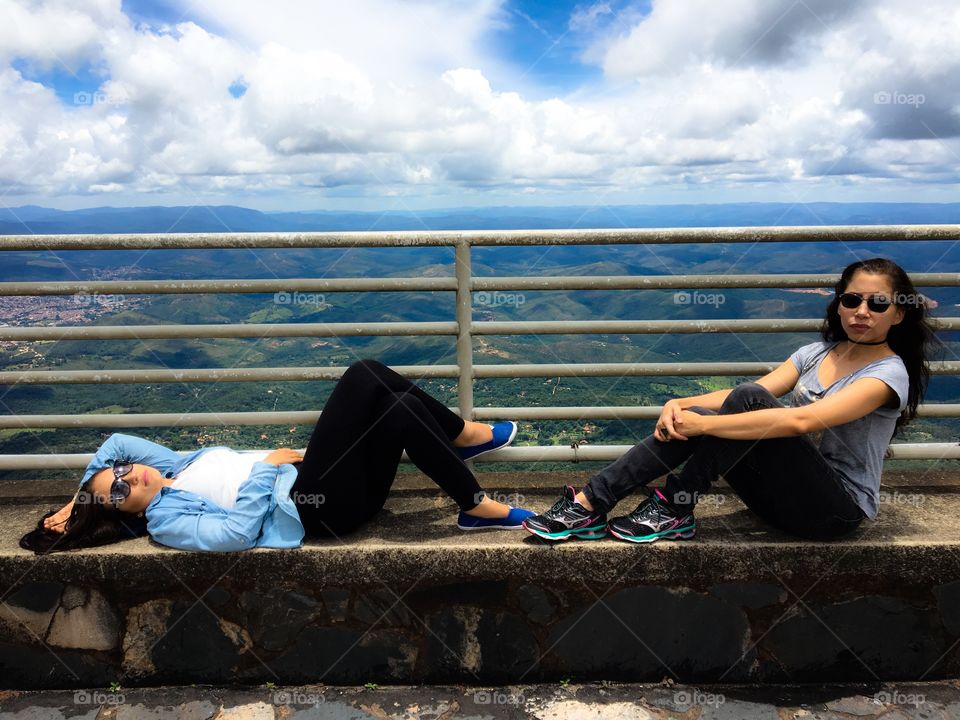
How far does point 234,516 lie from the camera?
2705mm

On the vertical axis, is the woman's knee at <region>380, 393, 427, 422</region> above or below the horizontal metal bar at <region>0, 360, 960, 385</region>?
below

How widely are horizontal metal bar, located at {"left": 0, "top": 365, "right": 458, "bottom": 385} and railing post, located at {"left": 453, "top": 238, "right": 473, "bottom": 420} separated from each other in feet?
0.20

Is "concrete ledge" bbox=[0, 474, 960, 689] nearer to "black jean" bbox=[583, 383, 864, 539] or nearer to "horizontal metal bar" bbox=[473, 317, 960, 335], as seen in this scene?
"black jean" bbox=[583, 383, 864, 539]

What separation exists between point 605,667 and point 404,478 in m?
1.33

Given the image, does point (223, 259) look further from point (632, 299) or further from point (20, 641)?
point (20, 641)

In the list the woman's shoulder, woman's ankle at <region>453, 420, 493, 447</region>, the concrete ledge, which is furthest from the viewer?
woman's ankle at <region>453, 420, 493, 447</region>

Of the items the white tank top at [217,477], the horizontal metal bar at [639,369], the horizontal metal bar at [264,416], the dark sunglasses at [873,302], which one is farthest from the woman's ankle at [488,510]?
the dark sunglasses at [873,302]

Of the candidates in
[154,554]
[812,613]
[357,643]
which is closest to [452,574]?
[357,643]

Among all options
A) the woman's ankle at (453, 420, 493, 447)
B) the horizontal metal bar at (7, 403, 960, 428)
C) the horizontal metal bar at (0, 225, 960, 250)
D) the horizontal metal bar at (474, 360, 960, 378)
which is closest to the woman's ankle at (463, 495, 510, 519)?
the woman's ankle at (453, 420, 493, 447)

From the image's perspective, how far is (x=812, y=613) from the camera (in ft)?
8.80

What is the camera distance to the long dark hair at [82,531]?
273 cm

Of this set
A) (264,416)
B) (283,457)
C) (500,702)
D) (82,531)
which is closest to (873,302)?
(500,702)

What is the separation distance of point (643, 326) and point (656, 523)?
3.34ft

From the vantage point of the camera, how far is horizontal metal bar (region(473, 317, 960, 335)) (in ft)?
10.5
